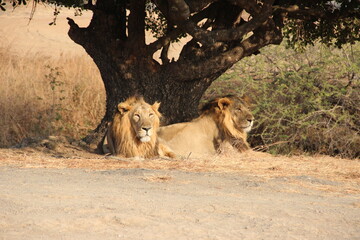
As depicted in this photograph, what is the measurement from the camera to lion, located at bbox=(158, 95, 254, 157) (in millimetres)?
11203

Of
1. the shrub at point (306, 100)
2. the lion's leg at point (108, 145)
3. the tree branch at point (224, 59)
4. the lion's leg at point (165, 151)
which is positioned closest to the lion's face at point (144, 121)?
the lion's leg at point (165, 151)

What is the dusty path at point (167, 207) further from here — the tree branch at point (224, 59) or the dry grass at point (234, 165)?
the tree branch at point (224, 59)

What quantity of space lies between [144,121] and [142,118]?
77 millimetres

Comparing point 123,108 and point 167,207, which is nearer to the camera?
point 167,207

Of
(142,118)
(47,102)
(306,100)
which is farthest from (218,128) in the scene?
(47,102)

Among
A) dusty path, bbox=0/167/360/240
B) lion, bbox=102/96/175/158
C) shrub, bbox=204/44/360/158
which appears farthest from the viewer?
shrub, bbox=204/44/360/158

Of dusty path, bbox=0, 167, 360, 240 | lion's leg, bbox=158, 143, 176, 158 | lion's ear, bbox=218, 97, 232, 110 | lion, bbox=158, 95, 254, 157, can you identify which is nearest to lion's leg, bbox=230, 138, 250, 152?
lion, bbox=158, 95, 254, 157

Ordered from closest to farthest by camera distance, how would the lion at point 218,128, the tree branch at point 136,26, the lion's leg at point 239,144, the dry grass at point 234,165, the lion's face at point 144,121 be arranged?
the dry grass at point 234,165 < the lion's face at point 144,121 < the lion at point 218,128 < the lion's leg at point 239,144 < the tree branch at point 136,26

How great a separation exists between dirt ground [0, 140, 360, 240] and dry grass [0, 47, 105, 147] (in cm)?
495

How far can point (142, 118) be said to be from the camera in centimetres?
1019

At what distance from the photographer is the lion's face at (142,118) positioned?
10.1 metres

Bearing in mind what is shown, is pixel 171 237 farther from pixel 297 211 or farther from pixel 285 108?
pixel 285 108

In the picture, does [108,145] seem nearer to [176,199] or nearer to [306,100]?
[306,100]

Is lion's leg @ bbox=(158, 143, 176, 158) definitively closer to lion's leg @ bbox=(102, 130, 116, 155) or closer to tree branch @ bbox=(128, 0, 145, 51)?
lion's leg @ bbox=(102, 130, 116, 155)
